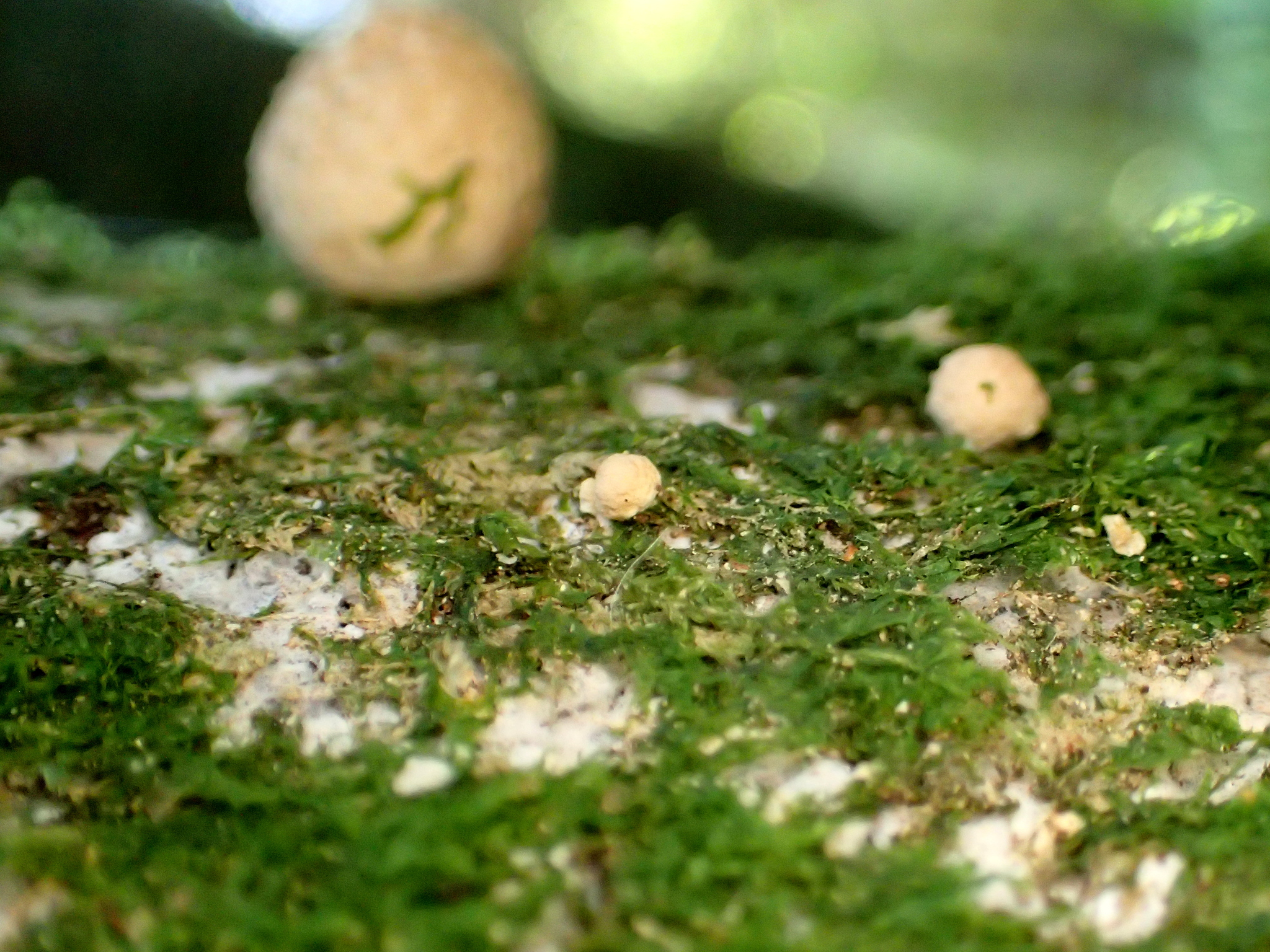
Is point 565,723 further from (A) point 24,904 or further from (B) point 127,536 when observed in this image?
(B) point 127,536

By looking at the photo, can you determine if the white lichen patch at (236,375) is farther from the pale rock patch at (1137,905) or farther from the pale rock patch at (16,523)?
the pale rock patch at (1137,905)

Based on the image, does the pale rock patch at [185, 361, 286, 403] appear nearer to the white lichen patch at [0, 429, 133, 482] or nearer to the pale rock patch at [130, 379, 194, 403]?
the pale rock patch at [130, 379, 194, 403]

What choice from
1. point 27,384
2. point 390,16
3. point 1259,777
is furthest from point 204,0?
point 1259,777

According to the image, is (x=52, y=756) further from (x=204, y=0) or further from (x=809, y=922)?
(x=204, y=0)

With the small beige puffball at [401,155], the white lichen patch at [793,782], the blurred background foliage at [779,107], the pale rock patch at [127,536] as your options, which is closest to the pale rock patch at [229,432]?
the pale rock patch at [127,536]

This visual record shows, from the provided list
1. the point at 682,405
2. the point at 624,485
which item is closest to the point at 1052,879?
the point at 624,485

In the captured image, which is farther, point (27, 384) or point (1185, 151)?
point (1185, 151)
